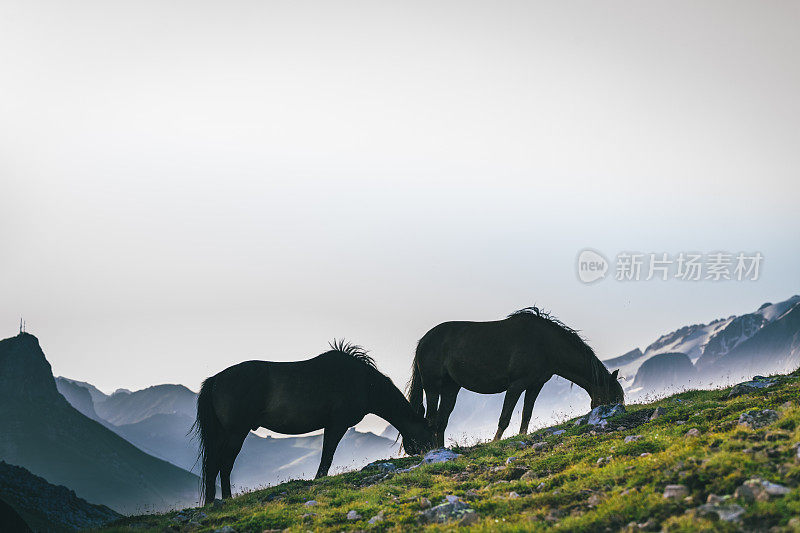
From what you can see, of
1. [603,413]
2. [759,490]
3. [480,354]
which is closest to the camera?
[759,490]

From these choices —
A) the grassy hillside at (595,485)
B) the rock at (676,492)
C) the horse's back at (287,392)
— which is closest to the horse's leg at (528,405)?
the grassy hillside at (595,485)

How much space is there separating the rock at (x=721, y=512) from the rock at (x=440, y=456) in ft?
28.3

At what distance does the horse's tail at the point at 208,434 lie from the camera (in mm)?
20266

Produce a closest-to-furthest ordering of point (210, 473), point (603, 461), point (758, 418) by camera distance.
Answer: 1. point (758, 418)
2. point (603, 461)
3. point (210, 473)

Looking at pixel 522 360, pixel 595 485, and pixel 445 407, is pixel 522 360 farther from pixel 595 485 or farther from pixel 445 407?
pixel 595 485

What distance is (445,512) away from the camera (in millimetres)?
11758

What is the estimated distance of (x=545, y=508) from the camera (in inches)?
443

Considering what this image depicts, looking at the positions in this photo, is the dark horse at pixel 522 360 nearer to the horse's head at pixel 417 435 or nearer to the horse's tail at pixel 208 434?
the horse's head at pixel 417 435

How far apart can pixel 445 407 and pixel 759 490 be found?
48.0 feet

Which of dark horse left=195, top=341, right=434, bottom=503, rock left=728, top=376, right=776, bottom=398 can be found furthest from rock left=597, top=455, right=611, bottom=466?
dark horse left=195, top=341, right=434, bottom=503

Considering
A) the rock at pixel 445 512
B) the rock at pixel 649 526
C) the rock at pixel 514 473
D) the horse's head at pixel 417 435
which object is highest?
the horse's head at pixel 417 435

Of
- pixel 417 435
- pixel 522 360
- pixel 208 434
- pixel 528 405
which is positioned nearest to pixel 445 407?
pixel 417 435

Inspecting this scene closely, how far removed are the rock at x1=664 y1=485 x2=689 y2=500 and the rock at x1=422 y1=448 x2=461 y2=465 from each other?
7.69 m

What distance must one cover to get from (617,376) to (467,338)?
5.04 metres
